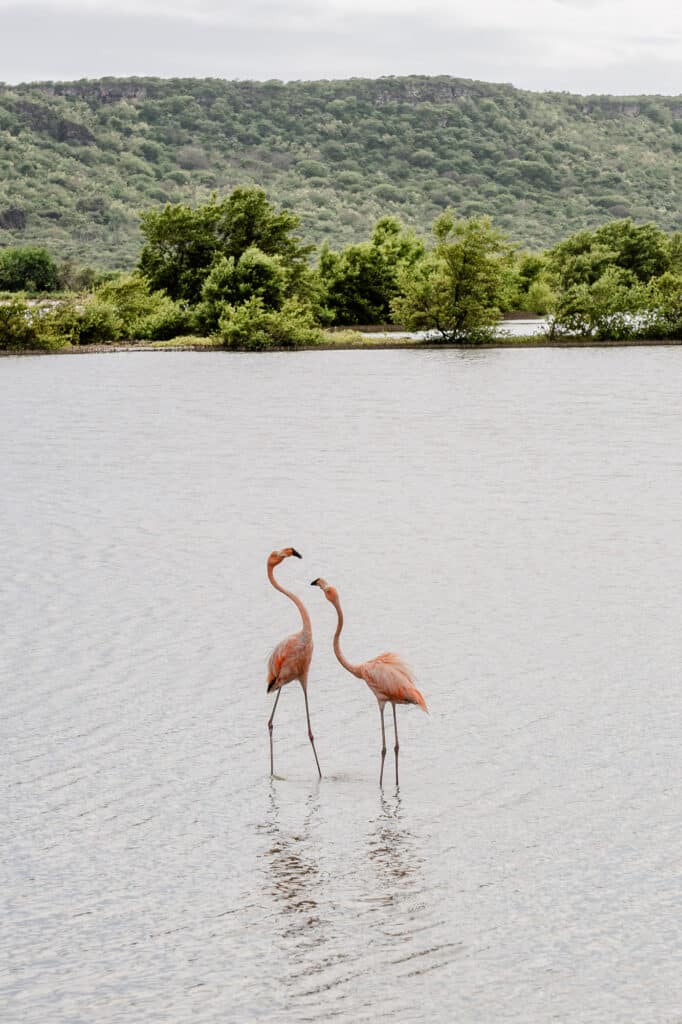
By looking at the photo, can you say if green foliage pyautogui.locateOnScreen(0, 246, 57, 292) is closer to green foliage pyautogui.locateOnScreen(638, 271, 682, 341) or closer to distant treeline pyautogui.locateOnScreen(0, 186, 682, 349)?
distant treeline pyautogui.locateOnScreen(0, 186, 682, 349)

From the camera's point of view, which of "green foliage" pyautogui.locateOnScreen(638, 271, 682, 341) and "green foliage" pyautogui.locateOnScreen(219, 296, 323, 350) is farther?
"green foliage" pyautogui.locateOnScreen(638, 271, 682, 341)

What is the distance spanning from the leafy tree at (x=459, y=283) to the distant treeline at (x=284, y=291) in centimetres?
5

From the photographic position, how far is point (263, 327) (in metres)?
48.8

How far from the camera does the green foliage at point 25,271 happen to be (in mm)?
77875

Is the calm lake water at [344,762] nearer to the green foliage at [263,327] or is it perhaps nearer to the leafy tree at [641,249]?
the green foliage at [263,327]

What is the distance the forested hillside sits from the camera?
117 metres

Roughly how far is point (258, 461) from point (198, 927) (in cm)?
1617

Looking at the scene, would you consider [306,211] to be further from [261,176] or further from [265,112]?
[265,112]

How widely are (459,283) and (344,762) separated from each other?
135 ft

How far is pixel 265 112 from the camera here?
140 meters

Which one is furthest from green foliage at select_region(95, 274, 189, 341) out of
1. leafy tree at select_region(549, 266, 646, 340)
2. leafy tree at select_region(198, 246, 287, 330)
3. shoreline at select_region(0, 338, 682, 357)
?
leafy tree at select_region(549, 266, 646, 340)

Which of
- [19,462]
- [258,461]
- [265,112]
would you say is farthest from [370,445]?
[265,112]

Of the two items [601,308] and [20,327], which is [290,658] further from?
[601,308]

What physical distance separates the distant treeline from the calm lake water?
30.3 metres
